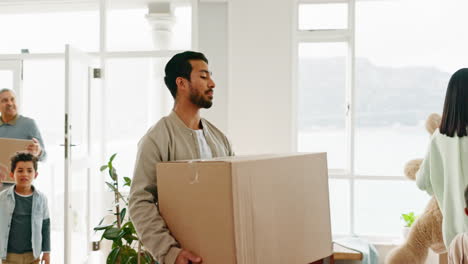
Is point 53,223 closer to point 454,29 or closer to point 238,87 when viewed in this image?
point 238,87

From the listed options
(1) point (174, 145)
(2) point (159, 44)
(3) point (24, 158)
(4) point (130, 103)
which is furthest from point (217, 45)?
(1) point (174, 145)

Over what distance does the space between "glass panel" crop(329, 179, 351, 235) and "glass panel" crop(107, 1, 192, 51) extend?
1.67 meters

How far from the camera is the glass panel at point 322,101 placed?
12.7ft

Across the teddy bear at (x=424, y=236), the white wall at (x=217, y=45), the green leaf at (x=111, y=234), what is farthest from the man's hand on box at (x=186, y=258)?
the white wall at (x=217, y=45)

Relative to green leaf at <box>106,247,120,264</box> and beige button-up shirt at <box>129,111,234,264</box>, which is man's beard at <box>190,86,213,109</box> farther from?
green leaf at <box>106,247,120,264</box>

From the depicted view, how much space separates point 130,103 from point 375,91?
1.99 meters

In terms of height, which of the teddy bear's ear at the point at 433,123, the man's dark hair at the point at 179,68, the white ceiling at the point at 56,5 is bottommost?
the teddy bear's ear at the point at 433,123

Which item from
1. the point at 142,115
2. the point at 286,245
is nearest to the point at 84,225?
the point at 142,115

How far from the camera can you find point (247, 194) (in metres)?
1.25

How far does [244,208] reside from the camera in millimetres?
1241

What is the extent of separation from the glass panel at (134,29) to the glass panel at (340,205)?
1.67 m

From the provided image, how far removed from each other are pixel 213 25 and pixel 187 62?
216 cm

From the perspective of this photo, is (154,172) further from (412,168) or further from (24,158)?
(24,158)

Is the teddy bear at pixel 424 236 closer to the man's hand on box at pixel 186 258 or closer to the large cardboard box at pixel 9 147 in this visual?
the man's hand on box at pixel 186 258
